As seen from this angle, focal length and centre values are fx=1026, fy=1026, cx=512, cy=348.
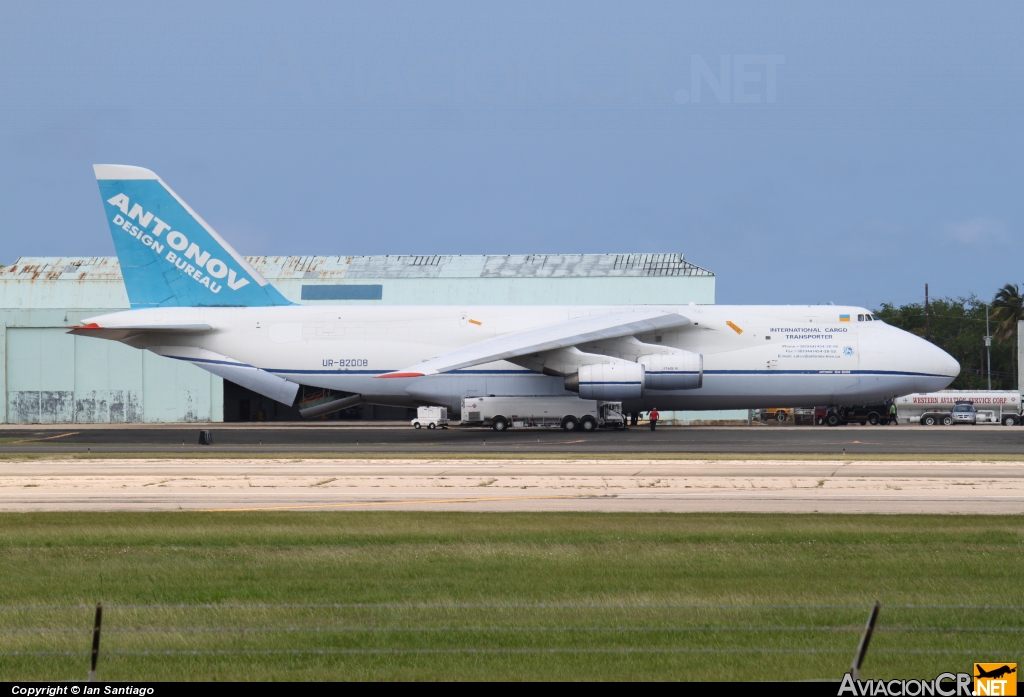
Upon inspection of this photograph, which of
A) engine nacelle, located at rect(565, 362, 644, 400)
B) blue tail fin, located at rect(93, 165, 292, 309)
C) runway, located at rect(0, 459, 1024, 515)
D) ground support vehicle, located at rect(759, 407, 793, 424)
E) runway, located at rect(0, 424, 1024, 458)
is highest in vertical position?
blue tail fin, located at rect(93, 165, 292, 309)

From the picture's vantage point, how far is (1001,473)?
989 inches

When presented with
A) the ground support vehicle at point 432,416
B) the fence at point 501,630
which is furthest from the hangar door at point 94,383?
the fence at point 501,630

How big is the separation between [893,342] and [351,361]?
75.9ft

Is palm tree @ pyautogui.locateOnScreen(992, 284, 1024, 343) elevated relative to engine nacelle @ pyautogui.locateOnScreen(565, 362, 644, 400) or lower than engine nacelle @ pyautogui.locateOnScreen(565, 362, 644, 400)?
elevated

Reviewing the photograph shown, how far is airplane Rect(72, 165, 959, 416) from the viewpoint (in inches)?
1702

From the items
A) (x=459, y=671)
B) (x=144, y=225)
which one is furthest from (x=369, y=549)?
(x=144, y=225)

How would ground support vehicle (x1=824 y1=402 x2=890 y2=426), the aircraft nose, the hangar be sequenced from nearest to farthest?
the aircraft nose → ground support vehicle (x1=824 y1=402 x2=890 y2=426) → the hangar

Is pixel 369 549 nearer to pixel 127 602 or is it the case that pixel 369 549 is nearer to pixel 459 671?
pixel 127 602

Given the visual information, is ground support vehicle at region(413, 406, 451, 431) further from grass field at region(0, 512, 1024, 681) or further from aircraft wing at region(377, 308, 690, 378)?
grass field at region(0, 512, 1024, 681)

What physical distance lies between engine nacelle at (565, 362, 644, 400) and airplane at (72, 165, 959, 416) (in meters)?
0.95

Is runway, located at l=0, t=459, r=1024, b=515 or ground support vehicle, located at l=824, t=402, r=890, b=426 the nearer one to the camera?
runway, located at l=0, t=459, r=1024, b=515

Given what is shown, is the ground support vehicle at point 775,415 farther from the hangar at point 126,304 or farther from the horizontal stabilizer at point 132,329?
the horizontal stabilizer at point 132,329

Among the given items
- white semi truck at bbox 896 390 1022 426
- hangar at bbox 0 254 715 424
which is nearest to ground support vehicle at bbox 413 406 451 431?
hangar at bbox 0 254 715 424

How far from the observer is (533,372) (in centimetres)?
4425
